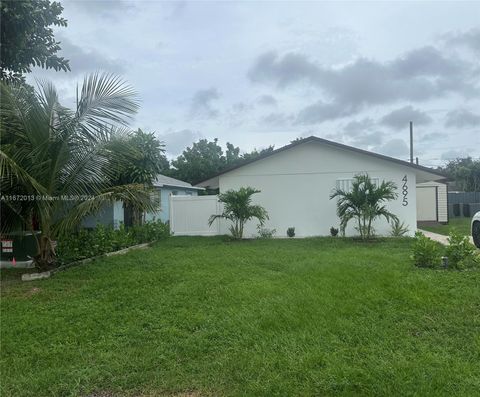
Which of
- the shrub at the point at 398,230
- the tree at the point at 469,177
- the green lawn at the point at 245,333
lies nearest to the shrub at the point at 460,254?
the green lawn at the point at 245,333

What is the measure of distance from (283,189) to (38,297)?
10843 mm

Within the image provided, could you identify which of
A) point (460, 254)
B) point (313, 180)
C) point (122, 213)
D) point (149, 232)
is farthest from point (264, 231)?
point (460, 254)

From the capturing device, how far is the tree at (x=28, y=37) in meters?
6.41

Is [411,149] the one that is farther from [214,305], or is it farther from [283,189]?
[214,305]

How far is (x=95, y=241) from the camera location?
34.6 feet

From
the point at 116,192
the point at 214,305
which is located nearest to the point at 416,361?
the point at 214,305

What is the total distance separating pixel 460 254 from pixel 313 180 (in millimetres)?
8308

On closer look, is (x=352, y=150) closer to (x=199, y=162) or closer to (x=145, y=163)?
(x=145, y=163)

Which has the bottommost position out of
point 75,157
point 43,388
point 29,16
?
point 43,388

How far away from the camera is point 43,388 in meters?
3.71

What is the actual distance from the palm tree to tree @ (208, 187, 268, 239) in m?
6.12

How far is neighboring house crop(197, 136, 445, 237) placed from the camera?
1561cm

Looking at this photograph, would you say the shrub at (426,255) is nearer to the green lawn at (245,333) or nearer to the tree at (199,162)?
the green lawn at (245,333)

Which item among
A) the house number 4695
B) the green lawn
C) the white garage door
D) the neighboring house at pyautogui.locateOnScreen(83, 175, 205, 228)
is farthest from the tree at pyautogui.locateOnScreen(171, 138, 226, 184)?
the green lawn
